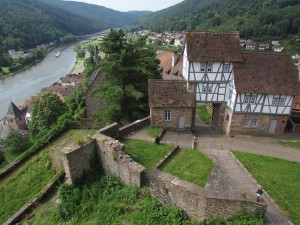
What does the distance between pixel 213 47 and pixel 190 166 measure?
36.3ft

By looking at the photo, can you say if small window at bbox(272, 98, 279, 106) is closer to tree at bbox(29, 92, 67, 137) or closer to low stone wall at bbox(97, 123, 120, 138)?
low stone wall at bbox(97, 123, 120, 138)

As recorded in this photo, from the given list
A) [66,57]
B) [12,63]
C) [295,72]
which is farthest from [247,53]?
[66,57]

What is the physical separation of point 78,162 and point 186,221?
6.81 m

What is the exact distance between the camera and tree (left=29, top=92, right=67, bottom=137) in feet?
111

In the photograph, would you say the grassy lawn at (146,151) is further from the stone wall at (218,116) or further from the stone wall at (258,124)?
the stone wall at (218,116)

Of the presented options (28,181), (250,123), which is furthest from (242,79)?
(28,181)

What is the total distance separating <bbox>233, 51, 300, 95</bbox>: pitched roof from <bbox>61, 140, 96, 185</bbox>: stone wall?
13.2 metres

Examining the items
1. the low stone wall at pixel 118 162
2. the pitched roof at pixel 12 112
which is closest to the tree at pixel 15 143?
the pitched roof at pixel 12 112

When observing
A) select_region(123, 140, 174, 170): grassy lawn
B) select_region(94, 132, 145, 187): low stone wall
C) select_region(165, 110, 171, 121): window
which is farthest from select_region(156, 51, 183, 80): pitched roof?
select_region(94, 132, 145, 187): low stone wall

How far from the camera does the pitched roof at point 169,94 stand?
22.5 m

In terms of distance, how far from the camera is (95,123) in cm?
2664

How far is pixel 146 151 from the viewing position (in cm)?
1841

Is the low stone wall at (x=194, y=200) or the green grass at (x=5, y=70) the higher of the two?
the low stone wall at (x=194, y=200)

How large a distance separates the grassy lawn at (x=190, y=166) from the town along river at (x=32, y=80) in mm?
55867
